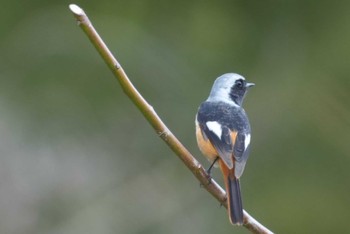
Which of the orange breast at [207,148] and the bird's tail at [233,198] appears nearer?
the bird's tail at [233,198]

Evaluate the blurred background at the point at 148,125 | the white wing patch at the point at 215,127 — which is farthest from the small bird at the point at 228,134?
the blurred background at the point at 148,125

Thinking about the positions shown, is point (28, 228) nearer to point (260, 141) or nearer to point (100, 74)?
point (100, 74)

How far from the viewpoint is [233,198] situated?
3.36 metres

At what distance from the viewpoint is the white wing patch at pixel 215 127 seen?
381 cm

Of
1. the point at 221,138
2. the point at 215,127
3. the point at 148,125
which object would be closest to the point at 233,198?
the point at 221,138

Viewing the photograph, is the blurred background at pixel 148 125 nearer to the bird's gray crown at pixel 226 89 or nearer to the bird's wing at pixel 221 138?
the bird's gray crown at pixel 226 89

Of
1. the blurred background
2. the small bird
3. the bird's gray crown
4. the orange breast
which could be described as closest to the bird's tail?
the small bird

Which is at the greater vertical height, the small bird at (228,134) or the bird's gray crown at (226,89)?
the bird's gray crown at (226,89)

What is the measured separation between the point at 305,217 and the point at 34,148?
244 cm

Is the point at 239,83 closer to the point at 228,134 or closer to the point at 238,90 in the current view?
the point at 238,90

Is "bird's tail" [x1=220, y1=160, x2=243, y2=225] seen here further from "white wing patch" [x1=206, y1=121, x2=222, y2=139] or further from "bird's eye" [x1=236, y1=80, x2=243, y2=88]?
"bird's eye" [x1=236, y1=80, x2=243, y2=88]

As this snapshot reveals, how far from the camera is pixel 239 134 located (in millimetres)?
3869

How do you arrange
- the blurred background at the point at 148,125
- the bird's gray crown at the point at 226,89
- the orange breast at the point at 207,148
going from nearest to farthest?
the orange breast at the point at 207,148 → the bird's gray crown at the point at 226,89 → the blurred background at the point at 148,125

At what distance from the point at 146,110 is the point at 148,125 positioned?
171 inches
